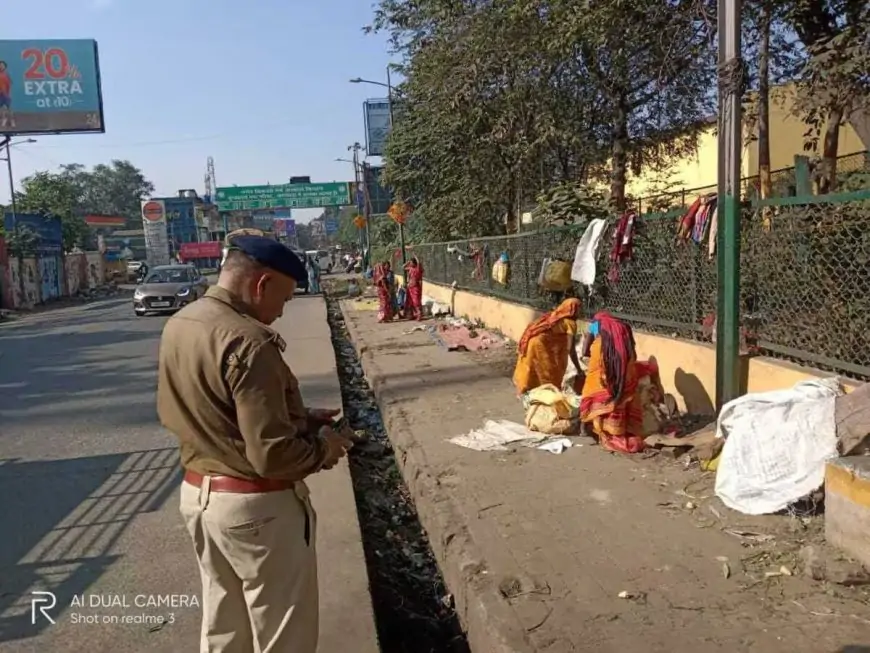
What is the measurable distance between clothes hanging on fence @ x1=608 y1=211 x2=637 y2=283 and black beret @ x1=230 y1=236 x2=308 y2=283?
5339 mm

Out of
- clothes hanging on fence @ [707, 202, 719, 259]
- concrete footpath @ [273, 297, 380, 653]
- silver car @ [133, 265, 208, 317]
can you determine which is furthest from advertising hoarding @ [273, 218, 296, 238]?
concrete footpath @ [273, 297, 380, 653]

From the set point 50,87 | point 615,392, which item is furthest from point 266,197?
point 615,392

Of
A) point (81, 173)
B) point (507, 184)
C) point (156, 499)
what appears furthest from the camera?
point (81, 173)

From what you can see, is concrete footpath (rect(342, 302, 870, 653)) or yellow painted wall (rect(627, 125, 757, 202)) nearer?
concrete footpath (rect(342, 302, 870, 653))

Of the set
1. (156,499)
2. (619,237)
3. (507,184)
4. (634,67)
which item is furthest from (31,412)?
(507,184)

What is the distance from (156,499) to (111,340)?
35.2 ft

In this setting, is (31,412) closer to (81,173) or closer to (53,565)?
(53,565)

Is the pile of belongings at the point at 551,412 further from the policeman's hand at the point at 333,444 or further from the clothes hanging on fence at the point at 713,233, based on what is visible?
the policeman's hand at the point at 333,444

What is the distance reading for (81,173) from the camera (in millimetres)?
96812

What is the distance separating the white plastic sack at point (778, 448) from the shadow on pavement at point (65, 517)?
3507mm

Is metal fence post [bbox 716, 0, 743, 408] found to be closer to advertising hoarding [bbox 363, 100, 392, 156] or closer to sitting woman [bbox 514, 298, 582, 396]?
sitting woman [bbox 514, 298, 582, 396]

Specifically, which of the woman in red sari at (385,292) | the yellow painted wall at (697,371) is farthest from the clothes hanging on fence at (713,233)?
the woman in red sari at (385,292)

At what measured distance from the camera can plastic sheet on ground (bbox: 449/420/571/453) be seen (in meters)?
5.55

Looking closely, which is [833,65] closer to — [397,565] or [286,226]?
[397,565]
